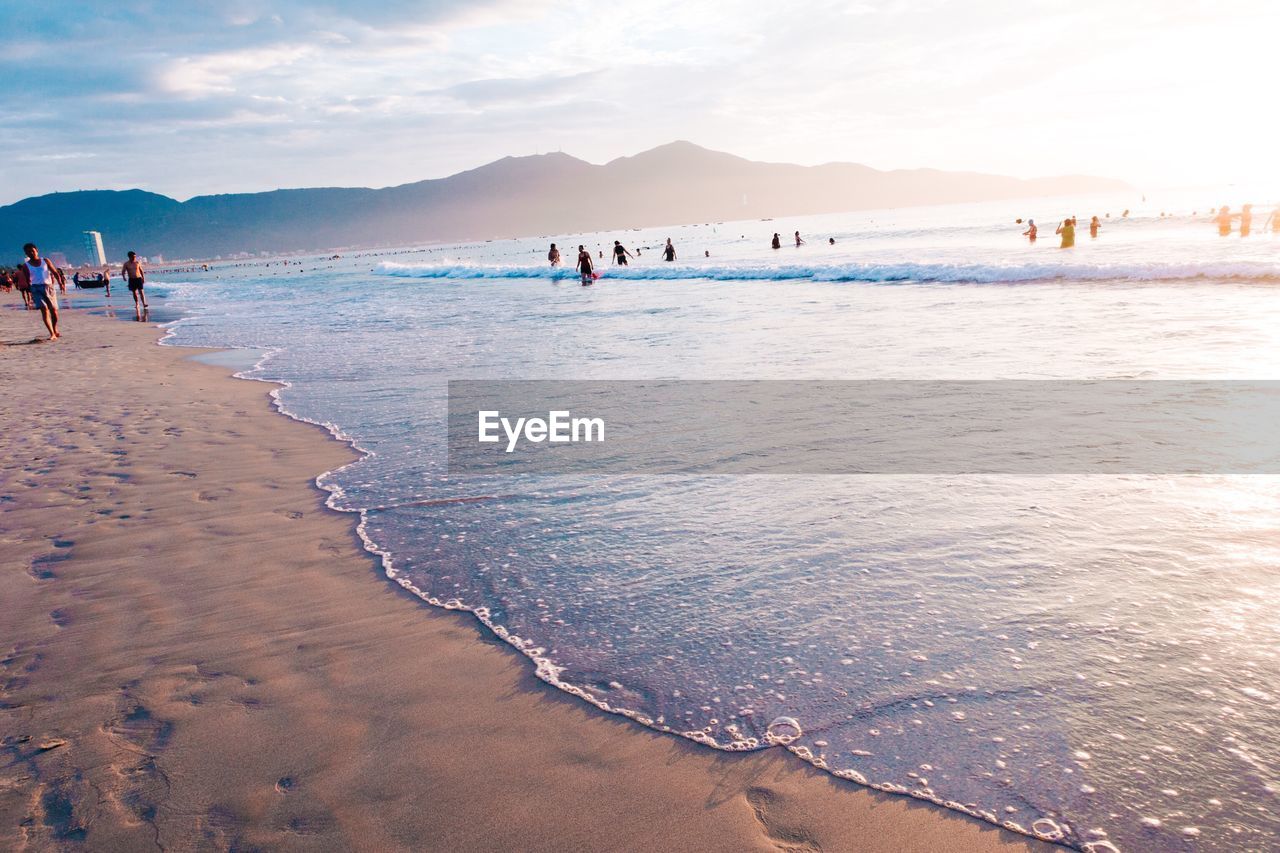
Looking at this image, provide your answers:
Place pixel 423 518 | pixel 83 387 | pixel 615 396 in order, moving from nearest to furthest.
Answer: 1. pixel 423 518
2. pixel 615 396
3. pixel 83 387

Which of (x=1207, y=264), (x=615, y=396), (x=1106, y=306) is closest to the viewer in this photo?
(x=615, y=396)

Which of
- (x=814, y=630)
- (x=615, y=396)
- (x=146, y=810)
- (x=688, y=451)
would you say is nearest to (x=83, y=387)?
(x=615, y=396)

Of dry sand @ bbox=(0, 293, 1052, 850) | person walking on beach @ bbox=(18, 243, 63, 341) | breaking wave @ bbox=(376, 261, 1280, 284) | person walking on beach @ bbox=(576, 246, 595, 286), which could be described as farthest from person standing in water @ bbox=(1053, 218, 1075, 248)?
person walking on beach @ bbox=(18, 243, 63, 341)

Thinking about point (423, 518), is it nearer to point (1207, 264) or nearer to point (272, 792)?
point (272, 792)

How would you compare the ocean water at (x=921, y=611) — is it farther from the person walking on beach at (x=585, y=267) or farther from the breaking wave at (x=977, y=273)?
the person walking on beach at (x=585, y=267)

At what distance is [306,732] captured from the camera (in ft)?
10.4

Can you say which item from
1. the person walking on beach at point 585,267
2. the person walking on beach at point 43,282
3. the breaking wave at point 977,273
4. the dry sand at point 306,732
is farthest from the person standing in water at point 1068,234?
the person walking on beach at point 43,282

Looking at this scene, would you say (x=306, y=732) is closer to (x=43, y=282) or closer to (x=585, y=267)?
(x=43, y=282)

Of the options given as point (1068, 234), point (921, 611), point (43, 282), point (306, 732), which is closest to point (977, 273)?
point (1068, 234)

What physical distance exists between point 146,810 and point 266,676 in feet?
3.07

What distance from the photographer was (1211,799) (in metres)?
2.52

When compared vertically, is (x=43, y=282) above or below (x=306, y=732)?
above

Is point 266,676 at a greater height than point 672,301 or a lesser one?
lesser

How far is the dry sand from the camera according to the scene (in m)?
2.56
